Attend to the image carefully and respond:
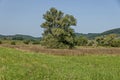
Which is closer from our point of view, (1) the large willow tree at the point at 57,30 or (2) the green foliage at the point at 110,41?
(1) the large willow tree at the point at 57,30

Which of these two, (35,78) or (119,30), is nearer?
(35,78)

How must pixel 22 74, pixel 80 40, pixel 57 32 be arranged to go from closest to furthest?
pixel 22 74 → pixel 57 32 → pixel 80 40

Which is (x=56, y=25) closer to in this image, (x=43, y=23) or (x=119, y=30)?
(x=43, y=23)

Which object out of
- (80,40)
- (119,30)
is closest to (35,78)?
(80,40)

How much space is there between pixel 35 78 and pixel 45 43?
170ft

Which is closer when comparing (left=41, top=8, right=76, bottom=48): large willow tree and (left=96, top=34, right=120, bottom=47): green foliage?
(left=41, top=8, right=76, bottom=48): large willow tree

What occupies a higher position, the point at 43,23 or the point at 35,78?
the point at 43,23

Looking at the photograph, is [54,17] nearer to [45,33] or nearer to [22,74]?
[45,33]

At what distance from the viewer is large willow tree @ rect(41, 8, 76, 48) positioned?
6475 centimetres

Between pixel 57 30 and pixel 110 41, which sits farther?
pixel 110 41

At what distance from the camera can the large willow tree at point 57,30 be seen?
6475cm

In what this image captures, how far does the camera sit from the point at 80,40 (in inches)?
3863

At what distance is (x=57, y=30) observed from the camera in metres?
64.8

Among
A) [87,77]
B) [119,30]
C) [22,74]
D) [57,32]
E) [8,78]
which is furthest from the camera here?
[119,30]
